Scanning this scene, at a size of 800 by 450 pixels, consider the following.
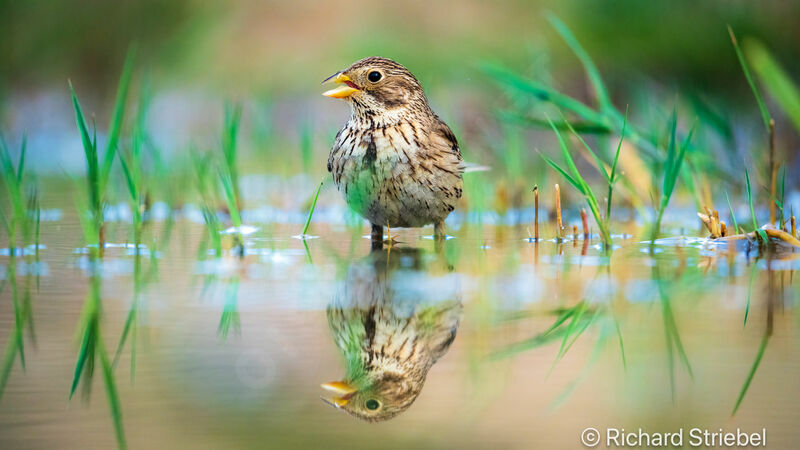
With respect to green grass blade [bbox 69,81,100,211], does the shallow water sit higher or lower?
lower

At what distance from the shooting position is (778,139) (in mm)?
8930

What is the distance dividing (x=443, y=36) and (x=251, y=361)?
38.6ft

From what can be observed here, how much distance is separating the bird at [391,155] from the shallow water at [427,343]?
0.42 metres

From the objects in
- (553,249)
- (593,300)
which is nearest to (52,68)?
(553,249)

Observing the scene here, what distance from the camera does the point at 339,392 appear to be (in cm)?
257

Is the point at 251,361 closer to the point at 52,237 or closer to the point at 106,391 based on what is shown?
the point at 106,391

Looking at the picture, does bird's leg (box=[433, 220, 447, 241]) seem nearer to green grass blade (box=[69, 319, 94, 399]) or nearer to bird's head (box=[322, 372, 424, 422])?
green grass blade (box=[69, 319, 94, 399])

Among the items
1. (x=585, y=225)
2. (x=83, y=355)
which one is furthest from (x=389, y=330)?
(x=585, y=225)

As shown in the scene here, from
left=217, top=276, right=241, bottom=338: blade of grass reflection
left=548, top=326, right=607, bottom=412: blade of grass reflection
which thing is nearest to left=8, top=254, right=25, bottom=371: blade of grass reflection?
left=217, top=276, right=241, bottom=338: blade of grass reflection

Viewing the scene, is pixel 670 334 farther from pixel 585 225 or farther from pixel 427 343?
pixel 585 225

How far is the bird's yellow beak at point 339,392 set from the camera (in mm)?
2508

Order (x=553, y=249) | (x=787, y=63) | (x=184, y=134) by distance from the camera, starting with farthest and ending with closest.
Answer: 1. (x=184, y=134)
2. (x=787, y=63)
3. (x=553, y=249)

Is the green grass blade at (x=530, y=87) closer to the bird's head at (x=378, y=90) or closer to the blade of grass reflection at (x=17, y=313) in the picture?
the bird's head at (x=378, y=90)

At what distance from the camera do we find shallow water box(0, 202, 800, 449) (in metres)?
2.33
